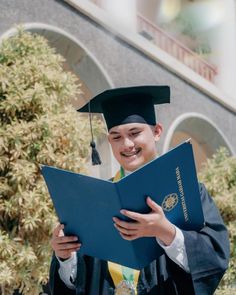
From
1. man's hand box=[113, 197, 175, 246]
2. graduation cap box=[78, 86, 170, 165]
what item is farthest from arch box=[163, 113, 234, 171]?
man's hand box=[113, 197, 175, 246]

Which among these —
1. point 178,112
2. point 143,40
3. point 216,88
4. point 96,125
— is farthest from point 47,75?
point 216,88

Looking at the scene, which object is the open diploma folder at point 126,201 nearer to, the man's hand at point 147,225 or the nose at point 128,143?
the man's hand at point 147,225

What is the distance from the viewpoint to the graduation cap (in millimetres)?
2717

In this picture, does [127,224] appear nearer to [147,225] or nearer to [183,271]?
[147,225]

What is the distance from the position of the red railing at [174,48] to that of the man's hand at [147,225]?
7.65m

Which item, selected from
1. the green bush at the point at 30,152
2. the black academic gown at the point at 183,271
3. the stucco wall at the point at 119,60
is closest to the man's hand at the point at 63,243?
the black academic gown at the point at 183,271

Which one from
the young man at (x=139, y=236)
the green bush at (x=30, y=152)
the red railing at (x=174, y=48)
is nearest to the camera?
the young man at (x=139, y=236)

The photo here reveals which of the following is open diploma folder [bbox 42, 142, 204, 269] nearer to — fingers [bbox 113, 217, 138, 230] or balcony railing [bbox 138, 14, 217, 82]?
fingers [bbox 113, 217, 138, 230]

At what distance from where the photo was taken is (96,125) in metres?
5.66

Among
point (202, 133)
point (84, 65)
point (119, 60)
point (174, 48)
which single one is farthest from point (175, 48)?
point (84, 65)

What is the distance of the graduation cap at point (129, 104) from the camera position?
8.91 feet

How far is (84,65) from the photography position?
8.47m

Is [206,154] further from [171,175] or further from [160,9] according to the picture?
[171,175]

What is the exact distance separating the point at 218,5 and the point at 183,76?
271cm
